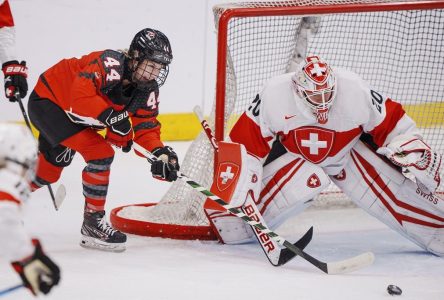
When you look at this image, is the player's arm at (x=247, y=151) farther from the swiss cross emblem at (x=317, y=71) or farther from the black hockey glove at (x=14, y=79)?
the black hockey glove at (x=14, y=79)

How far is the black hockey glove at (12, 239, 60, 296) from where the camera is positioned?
6.68ft

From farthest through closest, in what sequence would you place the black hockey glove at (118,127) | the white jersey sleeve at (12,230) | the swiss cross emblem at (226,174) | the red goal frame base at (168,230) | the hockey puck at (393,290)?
the red goal frame base at (168,230) → the swiss cross emblem at (226,174) → the black hockey glove at (118,127) → the hockey puck at (393,290) → the white jersey sleeve at (12,230)

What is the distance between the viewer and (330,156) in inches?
141

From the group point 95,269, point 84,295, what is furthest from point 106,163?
point 84,295

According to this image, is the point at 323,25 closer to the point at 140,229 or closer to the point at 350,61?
the point at 350,61

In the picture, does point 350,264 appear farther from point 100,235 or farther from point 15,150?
point 15,150

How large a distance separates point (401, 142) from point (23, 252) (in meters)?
1.85


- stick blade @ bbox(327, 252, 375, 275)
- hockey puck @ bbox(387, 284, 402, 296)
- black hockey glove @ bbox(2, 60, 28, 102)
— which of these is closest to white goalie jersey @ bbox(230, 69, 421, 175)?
stick blade @ bbox(327, 252, 375, 275)

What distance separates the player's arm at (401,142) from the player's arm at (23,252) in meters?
1.77

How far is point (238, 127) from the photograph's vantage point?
11.8ft

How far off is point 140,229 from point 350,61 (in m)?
1.78

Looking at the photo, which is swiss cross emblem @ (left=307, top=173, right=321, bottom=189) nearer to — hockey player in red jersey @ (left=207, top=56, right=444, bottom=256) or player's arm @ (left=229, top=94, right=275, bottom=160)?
hockey player in red jersey @ (left=207, top=56, right=444, bottom=256)

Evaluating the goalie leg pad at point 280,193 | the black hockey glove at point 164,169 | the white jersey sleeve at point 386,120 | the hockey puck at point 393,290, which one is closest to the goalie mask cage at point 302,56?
the goalie leg pad at point 280,193

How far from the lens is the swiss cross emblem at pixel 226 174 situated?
350 centimetres
